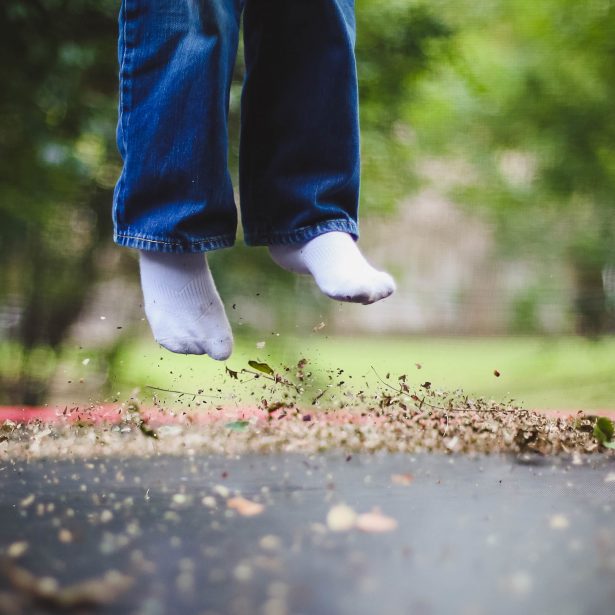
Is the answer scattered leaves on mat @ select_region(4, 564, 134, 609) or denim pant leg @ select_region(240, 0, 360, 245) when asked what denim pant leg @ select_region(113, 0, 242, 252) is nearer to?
denim pant leg @ select_region(240, 0, 360, 245)

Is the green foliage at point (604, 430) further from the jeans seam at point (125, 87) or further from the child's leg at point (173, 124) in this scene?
the jeans seam at point (125, 87)

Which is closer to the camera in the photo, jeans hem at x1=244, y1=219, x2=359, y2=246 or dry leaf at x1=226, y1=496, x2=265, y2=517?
dry leaf at x1=226, y1=496, x2=265, y2=517

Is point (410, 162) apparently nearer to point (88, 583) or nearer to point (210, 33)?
point (210, 33)

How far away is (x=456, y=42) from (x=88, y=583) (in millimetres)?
1977

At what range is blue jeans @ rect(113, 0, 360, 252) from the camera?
1001 mm

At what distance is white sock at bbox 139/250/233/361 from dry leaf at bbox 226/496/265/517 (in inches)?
10.3

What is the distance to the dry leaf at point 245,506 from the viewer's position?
83 cm

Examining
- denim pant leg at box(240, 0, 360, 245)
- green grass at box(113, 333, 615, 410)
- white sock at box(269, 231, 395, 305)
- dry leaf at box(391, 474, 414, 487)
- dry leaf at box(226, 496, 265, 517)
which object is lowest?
green grass at box(113, 333, 615, 410)

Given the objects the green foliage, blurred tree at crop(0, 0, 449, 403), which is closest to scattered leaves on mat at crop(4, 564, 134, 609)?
the green foliage

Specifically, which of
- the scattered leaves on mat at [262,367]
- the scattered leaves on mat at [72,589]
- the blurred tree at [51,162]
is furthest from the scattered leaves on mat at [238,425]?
the blurred tree at [51,162]

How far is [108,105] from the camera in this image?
2018 mm

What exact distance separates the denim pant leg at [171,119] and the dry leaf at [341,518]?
41cm

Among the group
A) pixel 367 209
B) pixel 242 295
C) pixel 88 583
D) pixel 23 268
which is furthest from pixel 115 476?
pixel 367 209

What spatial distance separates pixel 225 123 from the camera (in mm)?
1052
